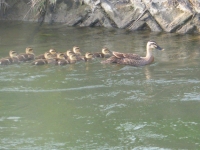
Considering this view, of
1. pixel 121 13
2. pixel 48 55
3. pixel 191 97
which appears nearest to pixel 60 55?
pixel 48 55

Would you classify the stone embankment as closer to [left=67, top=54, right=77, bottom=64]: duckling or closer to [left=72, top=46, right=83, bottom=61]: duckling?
[left=72, top=46, right=83, bottom=61]: duckling

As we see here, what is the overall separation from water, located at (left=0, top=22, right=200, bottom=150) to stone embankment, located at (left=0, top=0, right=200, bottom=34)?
4.48 feet

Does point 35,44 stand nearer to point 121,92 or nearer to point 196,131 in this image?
point 121,92

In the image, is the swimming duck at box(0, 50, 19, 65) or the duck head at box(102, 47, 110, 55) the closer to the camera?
the swimming duck at box(0, 50, 19, 65)

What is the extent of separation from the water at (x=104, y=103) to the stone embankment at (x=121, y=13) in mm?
1365

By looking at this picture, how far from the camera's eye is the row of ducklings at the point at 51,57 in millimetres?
10484

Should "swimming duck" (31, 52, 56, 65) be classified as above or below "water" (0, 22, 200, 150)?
above

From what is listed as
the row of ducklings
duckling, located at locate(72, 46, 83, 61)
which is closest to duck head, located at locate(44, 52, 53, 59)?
the row of ducklings

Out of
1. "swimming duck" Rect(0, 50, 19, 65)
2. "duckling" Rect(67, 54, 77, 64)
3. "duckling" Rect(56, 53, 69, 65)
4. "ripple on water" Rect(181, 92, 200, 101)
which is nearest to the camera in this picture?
"ripple on water" Rect(181, 92, 200, 101)

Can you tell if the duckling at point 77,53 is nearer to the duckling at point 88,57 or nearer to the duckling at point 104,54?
the duckling at point 88,57

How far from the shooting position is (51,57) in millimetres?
10641

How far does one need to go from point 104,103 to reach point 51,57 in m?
2.72

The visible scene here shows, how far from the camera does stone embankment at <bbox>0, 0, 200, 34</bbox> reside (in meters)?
13.4

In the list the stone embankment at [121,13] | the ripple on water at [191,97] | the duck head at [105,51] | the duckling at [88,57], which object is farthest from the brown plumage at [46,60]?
the stone embankment at [121,13]
